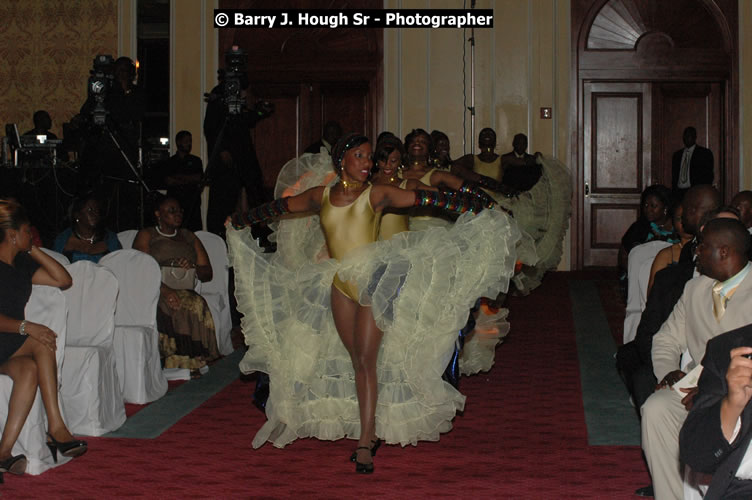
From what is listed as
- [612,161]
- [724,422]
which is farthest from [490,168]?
[724,422]

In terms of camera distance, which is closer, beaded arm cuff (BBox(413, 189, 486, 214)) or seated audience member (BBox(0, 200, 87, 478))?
seated audience member (BBox(0, 200, 87, 478))

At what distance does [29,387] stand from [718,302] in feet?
10.8

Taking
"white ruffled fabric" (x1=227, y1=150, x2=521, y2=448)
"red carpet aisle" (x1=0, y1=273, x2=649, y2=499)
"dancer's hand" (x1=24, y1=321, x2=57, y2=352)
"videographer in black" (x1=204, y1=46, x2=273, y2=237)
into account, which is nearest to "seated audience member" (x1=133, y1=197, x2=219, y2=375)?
"red carpet aisle" (x1=0, y1=273, x2=649, y2=499)

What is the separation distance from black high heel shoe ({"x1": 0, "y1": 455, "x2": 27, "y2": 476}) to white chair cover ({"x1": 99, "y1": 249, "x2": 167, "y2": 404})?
1.76 m

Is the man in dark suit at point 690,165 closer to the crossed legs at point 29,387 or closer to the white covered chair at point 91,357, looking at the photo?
the white covered chair at point 91,357

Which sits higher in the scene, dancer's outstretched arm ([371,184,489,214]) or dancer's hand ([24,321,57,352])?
dancer's outstretched arm ([371,184,489,214])

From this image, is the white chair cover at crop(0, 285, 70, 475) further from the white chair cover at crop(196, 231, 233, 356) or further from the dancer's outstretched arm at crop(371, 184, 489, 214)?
the white chair cover at crop(196, 231, 233, 356)

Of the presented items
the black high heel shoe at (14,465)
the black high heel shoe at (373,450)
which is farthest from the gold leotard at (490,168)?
the black high heel shoe at (14,465)

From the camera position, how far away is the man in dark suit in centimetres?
1337

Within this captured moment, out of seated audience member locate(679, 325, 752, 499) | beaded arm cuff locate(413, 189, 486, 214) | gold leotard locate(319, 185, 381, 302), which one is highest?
beaded arm cuff locate(413, 189, 486, 214)

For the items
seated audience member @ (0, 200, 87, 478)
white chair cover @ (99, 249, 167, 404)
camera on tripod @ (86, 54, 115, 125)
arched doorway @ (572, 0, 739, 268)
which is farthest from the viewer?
arched doorway @ (572, 0, 739, 268)

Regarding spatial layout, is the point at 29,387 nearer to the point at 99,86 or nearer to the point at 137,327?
the point at 137,327

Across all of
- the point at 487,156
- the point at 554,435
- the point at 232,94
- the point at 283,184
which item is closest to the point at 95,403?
the point at 283,184

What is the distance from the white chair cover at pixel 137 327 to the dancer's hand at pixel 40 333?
Result: 1553 mm
